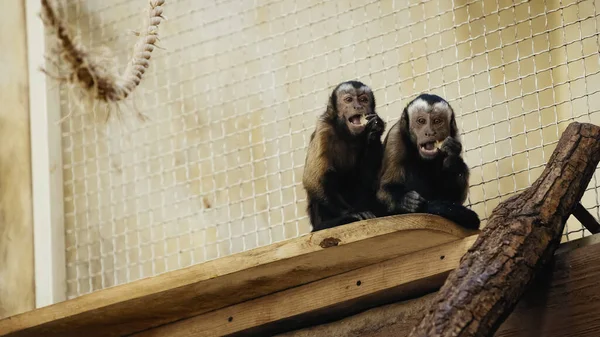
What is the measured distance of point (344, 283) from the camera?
3053 millimetres

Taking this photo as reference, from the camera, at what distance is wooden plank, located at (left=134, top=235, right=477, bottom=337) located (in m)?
2.91

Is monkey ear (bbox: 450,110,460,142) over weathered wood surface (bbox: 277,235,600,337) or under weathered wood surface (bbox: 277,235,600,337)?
over

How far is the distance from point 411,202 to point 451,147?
22 cm

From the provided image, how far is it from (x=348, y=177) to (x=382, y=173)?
191mm

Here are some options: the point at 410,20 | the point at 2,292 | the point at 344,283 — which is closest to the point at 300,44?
the point at 410,20

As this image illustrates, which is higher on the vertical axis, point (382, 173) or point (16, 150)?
point (16, 150)

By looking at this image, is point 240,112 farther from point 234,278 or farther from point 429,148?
point 234,278

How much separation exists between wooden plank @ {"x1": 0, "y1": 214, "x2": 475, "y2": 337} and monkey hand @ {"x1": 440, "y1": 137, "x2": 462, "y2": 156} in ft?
0.96

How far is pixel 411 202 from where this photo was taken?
121 inches

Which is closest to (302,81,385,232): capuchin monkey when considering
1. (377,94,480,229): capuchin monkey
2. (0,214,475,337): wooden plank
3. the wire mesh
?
(377,94,480,229): capuchin monkey

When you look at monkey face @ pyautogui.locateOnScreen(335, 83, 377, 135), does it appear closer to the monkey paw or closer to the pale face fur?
the pale face fur

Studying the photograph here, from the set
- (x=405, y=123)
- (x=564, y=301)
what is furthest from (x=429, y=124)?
(x=564, y=301)

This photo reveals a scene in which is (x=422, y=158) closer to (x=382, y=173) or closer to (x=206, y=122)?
(x=382, y=173)

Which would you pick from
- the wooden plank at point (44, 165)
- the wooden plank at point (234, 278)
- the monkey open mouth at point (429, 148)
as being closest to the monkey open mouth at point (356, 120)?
the monkey open mouth at point (429, 148)
